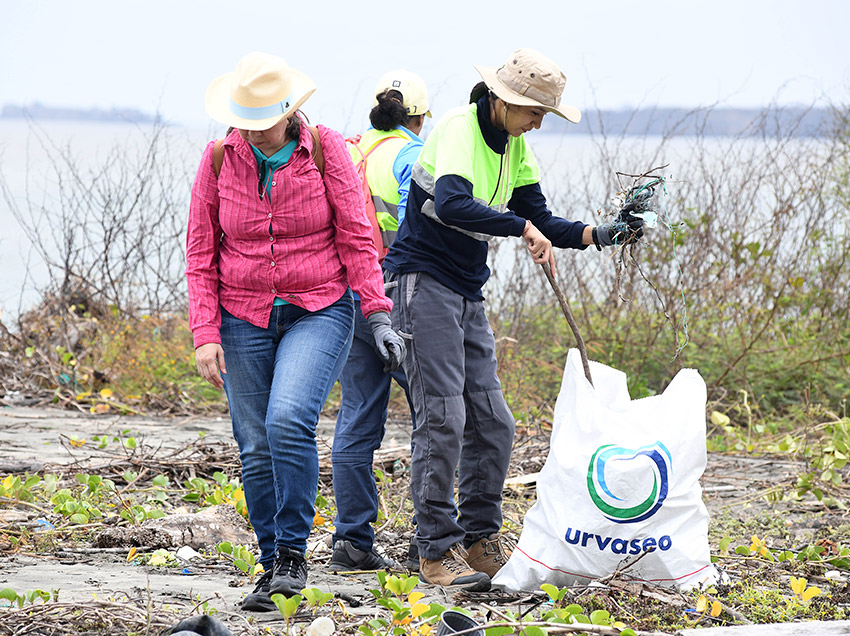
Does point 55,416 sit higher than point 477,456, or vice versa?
point 477,456

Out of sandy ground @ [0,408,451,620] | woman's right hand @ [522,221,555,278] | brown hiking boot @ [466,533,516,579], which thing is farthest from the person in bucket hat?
brown hiking boot @ [466,533,516,579]

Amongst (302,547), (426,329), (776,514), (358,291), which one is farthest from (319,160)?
(776,514)

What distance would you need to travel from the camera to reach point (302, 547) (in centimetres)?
277

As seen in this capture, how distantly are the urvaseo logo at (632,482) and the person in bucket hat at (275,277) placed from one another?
0.73 m

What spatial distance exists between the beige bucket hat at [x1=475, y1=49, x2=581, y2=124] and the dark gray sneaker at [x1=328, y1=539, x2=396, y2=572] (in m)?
1.71

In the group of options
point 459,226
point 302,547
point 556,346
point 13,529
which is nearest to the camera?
point 302,547

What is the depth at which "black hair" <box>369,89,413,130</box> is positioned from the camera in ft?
12.5

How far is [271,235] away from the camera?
9.22 feet

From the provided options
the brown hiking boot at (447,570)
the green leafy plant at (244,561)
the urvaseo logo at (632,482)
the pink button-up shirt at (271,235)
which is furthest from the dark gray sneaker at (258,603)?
the urvaseo logo at (632,482)

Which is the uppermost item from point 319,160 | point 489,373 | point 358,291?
point 319,160

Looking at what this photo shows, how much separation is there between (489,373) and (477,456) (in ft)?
0.99

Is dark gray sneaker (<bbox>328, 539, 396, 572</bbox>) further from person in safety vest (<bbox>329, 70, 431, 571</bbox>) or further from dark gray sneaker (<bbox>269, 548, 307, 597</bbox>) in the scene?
dark gray sneaker (<bbox>269, 548, 307, 597</bbox>)

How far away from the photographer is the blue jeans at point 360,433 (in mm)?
3471

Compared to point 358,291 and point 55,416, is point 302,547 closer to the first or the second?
point 358,291
